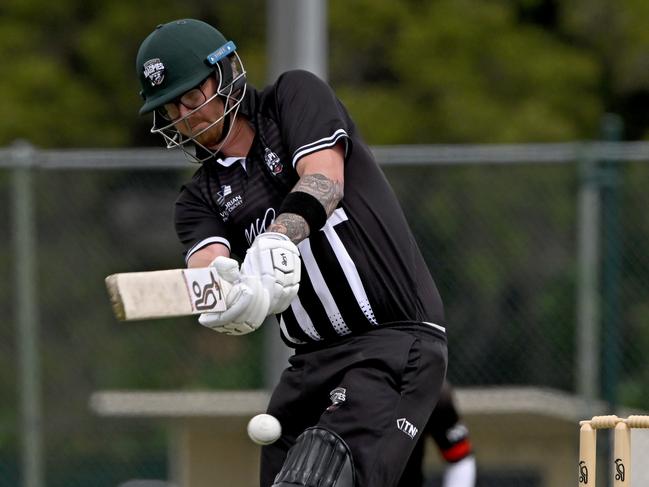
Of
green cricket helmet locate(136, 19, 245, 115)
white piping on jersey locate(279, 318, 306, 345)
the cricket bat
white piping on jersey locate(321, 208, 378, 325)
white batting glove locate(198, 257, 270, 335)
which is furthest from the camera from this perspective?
white piping on jersey locate(279, 318, 306, 345)

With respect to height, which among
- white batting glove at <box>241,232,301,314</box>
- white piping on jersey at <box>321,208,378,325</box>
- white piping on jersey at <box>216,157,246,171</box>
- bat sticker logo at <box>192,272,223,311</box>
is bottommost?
bat sticker logo at <box>192,272,223,311</box>

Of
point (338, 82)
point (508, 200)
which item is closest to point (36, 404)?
point (508, 200)

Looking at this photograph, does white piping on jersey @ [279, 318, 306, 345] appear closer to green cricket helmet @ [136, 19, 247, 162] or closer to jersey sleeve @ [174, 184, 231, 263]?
jersey sleeve @ [174, 184, 231, 263]

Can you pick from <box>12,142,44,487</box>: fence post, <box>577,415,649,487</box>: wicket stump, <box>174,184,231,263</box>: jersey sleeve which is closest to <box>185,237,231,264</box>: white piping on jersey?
<box>174,184,231,263</box>: jersey sleeve

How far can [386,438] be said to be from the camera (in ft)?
15.2

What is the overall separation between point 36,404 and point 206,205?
3.99 meters

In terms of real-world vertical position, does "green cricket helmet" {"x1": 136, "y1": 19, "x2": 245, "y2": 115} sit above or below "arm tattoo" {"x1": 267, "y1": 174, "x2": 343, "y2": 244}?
above

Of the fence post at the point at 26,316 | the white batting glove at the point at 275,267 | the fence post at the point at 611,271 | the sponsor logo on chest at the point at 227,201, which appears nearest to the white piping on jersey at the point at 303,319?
the sponsor logo on chest at the point at 227,201

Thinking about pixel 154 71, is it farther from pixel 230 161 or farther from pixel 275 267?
pixel 275 267

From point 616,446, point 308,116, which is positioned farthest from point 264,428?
point 616,446

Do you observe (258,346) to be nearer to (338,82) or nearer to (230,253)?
(230,253)

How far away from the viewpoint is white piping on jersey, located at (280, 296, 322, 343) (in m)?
4.86

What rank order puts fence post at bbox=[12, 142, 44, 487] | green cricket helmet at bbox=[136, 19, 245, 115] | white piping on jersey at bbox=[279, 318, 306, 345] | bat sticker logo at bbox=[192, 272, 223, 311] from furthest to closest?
1. fence post at bbox=[12, 142, 44, 487]
2. white piping on jersey at bbox=[279, 318, 306, 345]
3. green cricket helmet at bbox=[136, 19, 245, 115]
4. bat sticker logo at bbox=[192, 272, 223, 311]

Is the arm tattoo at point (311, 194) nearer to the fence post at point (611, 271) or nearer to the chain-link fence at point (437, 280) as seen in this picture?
the chain-link fence at point (437, 280)
